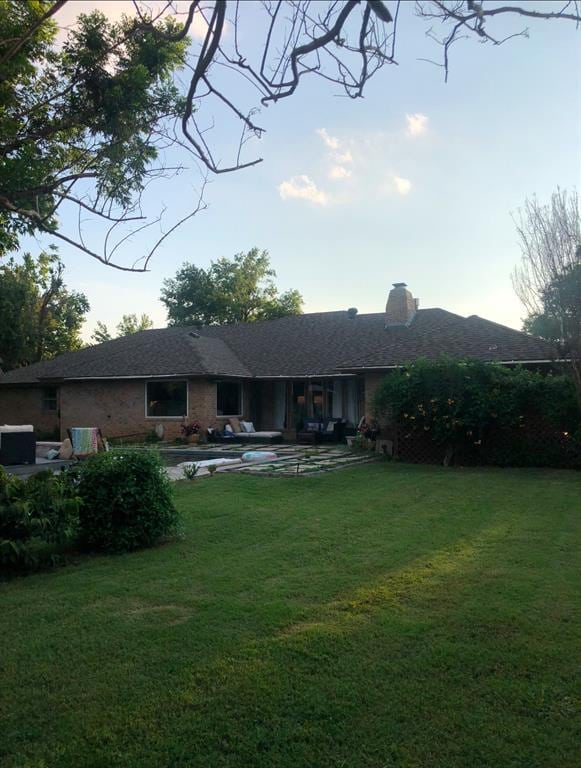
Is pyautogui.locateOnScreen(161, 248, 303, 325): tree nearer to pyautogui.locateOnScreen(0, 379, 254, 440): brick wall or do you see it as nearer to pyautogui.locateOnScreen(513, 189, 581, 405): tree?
pyautogui.locateOnScreen(0, 379, 254, 440): brick wall

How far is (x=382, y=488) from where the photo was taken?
11.0 meters

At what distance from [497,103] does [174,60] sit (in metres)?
3.21

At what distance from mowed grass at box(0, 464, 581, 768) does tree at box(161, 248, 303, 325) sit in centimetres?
3761

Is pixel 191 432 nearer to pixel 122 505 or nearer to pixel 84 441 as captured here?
pixel 84 441

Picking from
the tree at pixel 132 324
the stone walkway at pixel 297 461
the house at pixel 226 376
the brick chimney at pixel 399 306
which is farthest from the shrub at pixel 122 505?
the tree at pixel 132 324

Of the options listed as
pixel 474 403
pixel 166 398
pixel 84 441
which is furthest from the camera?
pixel 166 398

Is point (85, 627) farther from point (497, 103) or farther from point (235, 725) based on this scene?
point (497, 103)

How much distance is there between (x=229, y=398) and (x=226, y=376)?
1.80 metres

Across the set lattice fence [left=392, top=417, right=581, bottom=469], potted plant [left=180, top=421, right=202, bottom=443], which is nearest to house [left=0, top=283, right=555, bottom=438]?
potted plant [left=180, top=421, right=202, bottom=443]

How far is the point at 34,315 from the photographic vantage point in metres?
36.0

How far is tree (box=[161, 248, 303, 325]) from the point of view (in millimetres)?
44028

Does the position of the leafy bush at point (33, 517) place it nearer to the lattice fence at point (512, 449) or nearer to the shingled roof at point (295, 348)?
the lattice fence at point (512, 449)

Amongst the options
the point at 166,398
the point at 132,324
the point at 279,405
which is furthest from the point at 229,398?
the point at 132,324

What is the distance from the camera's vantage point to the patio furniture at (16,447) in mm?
15141
